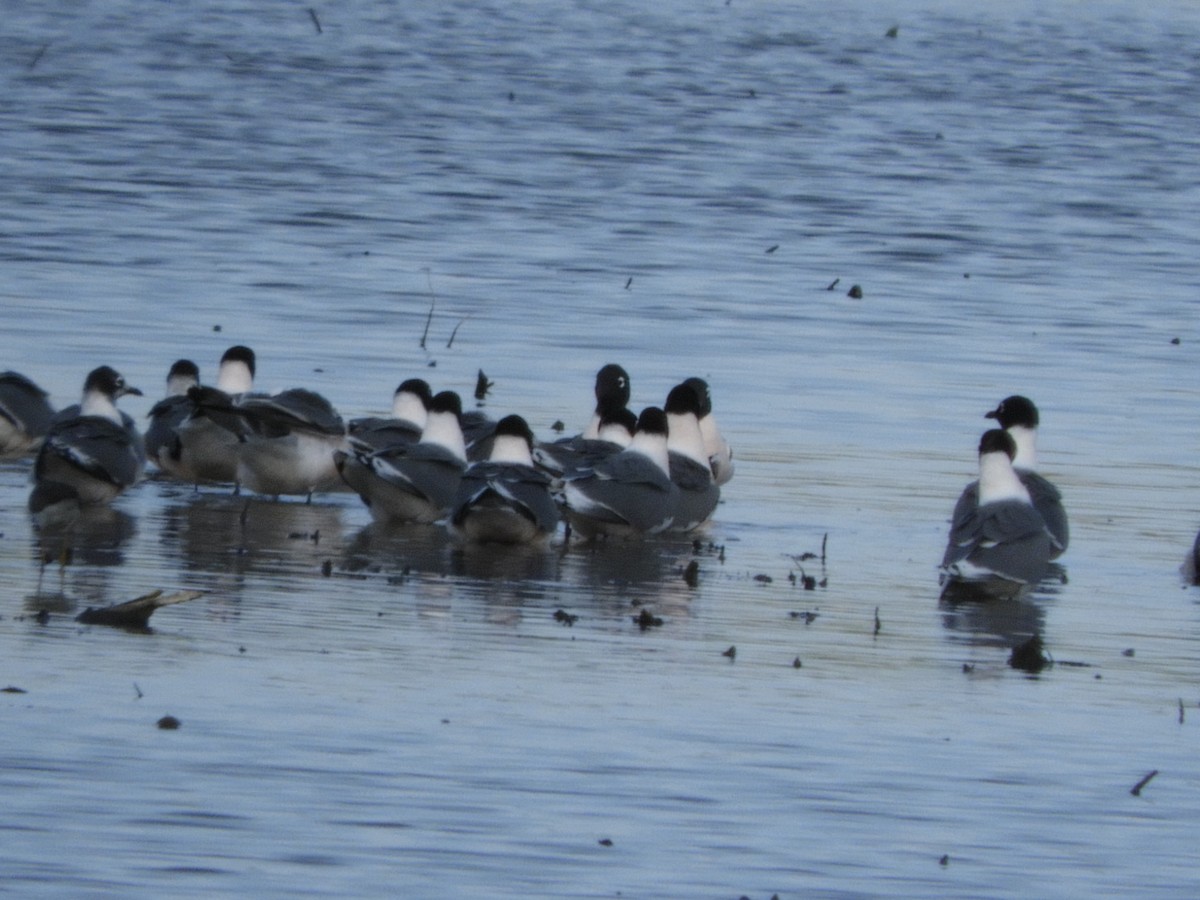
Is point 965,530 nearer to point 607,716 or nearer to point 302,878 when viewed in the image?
point 607,716

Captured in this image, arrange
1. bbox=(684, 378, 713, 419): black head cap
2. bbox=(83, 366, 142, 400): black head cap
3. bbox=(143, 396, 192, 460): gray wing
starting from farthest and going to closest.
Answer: bbox=(684, 378, 713, 419): black head cap
bbox=(143, 396, 192, 460): gray wing
bbox=(83, 366, 142, 400): black head cap

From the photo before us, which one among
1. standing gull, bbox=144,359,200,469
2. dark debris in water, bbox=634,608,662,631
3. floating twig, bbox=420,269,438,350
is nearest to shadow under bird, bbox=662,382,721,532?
dark debris in water, bbox=634,608,662,631

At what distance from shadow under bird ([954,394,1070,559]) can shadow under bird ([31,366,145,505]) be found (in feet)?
13.1

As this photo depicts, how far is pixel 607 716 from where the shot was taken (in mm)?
8617

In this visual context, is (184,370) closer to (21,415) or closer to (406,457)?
(21,415)

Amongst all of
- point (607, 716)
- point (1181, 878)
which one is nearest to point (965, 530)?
point (607, 716)

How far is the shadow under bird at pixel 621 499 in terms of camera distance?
40.3ft

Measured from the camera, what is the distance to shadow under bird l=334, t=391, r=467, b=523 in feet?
40.9

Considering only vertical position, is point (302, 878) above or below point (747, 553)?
below

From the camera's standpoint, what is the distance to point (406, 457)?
12555 mm

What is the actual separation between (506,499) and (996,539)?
7.13 ft

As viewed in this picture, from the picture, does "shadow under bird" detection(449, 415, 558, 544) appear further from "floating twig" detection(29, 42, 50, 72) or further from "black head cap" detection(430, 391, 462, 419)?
"floating twig" detection(29, 42, 50, 72)

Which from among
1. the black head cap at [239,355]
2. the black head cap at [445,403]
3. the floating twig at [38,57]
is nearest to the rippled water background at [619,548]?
the black head cap at [445,403]

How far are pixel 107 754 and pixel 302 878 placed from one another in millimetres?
1168
